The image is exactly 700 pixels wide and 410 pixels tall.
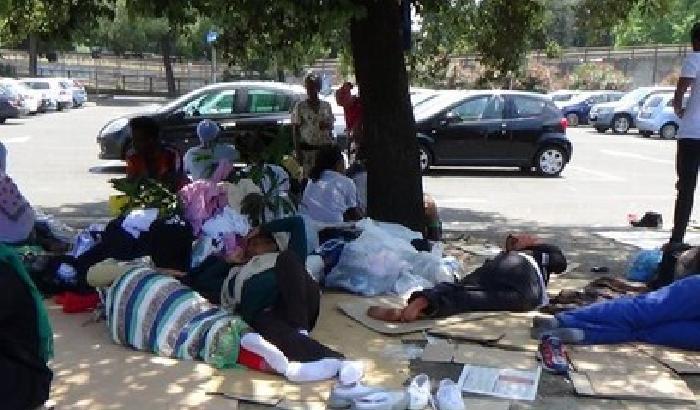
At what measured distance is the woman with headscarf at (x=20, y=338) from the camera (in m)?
3.43

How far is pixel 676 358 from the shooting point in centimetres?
530

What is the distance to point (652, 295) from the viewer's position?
560 cm

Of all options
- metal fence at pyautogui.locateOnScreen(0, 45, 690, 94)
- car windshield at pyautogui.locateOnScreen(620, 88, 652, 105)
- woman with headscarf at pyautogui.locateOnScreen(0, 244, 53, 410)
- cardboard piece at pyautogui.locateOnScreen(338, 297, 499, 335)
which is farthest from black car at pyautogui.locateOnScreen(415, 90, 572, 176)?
metal fence at pyautogui.locateOnScreen(0, 45, 690, 94)

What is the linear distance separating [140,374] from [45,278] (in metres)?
1.89

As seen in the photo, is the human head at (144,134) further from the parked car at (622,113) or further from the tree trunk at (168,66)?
the tree trunk at (168,66)

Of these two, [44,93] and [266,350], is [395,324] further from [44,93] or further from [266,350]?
[44,93]

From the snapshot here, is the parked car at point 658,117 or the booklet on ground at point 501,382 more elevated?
the parked car at point 658,117

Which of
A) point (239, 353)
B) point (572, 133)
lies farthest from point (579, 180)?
point (572, 133)

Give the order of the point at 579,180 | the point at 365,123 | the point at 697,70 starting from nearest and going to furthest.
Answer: the point at 697,70
the point at 365,123
the point at 579,180

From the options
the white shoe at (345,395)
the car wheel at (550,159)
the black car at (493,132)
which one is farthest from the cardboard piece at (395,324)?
the car wheel at (550,159)

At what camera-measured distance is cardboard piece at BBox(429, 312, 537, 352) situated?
217 inches

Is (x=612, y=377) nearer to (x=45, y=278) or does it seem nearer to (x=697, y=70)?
(x=697, y=70)

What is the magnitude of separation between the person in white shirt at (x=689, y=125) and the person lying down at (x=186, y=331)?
3951 mm

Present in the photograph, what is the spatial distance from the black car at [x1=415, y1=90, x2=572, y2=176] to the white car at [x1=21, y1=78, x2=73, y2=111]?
23.6 metres
